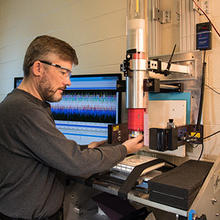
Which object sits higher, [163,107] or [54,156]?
[163,107]

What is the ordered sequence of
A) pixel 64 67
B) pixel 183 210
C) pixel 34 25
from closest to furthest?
pixel 183 210 → pixel 64 67 → pixel 34 25

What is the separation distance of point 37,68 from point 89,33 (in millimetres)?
1086

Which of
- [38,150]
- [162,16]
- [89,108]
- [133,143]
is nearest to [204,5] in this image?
[162,16]

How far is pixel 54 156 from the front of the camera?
0.88m

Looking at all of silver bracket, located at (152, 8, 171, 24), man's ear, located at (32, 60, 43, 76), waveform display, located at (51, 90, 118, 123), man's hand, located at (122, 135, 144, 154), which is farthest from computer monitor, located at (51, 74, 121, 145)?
man's ear, located at (32, 60, 43, 76)

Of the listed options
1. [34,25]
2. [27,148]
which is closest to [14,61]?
[34,25]

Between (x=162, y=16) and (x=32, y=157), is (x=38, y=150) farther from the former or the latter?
(x=162, y=16)

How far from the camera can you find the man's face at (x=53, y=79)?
1.04m

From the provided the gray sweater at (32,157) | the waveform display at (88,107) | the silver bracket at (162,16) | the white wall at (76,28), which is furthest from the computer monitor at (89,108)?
the gray sweater at (32,157)

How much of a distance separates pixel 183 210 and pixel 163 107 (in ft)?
2.20

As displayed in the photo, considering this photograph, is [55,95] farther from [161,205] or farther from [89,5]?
[89,5]

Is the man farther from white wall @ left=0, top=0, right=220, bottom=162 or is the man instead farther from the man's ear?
white wall @ left=0, top=0, right=220, bottom=162

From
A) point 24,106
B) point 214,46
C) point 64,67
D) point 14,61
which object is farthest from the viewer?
point 14,61

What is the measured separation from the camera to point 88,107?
1.88 meters
